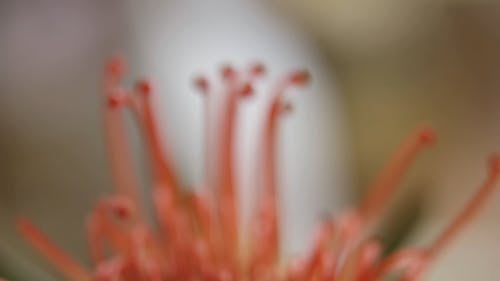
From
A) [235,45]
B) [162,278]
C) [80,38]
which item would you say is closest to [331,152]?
[235,45]

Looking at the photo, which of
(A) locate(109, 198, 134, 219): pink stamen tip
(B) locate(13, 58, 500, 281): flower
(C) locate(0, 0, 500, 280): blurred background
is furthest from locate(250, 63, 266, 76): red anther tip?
(C) locate(0, 0, 500, 280): blurred background

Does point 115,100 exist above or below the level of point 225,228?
above

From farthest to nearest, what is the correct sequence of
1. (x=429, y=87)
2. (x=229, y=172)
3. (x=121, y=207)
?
(x=429, y=87) → (x=229, y=172) → (x=121, y=207)

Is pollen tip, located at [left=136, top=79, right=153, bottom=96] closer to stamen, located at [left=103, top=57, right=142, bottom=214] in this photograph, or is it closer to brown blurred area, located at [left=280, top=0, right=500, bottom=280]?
stamen, located at [left=103, top=57, right=142, bottom=214]

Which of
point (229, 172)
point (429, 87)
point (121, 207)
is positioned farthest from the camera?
point (429, 87)

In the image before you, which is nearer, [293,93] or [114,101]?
[114,101]

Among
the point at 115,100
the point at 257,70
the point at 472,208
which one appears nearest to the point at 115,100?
the point at 115,100

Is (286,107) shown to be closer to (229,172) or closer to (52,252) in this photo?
(229,172)
